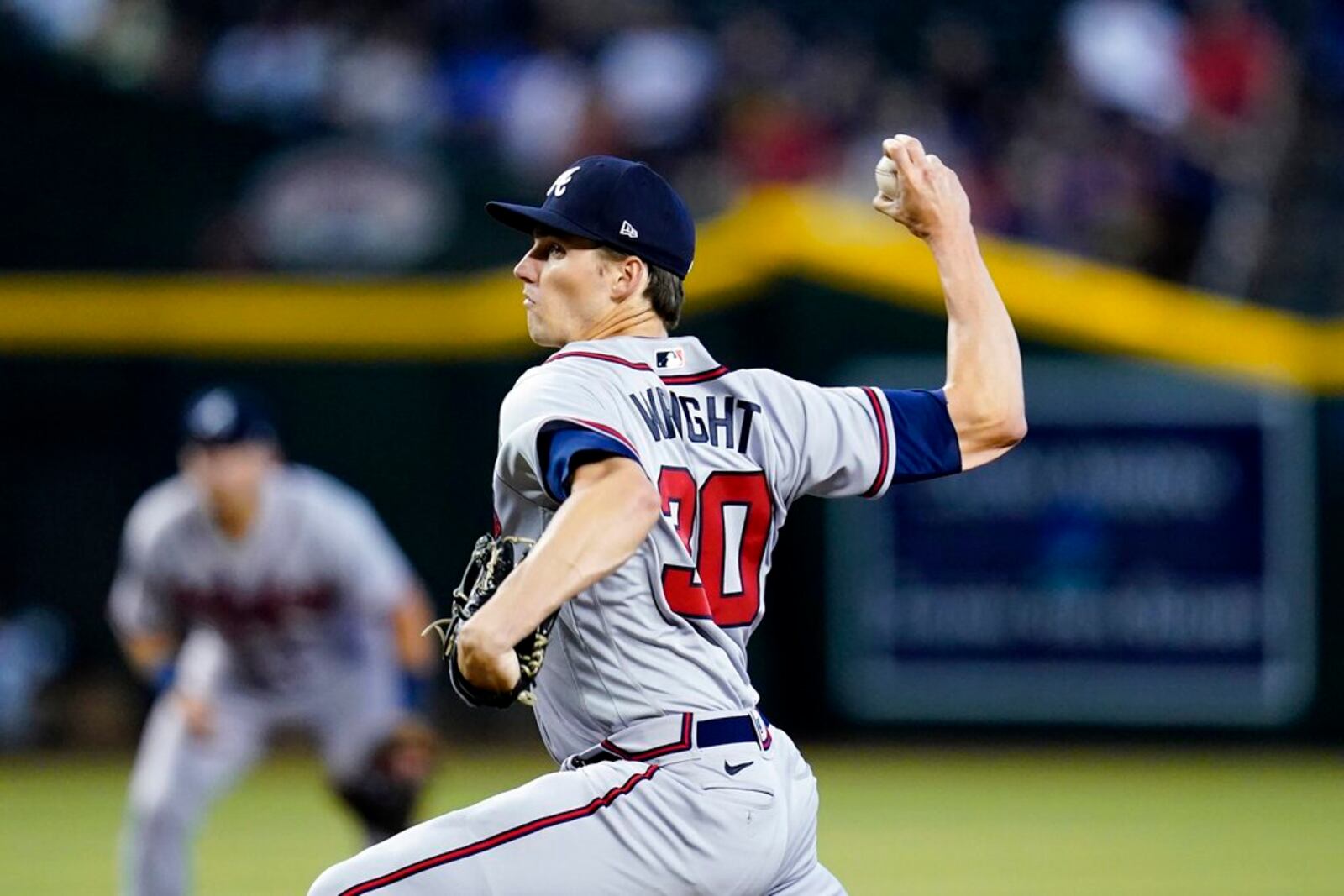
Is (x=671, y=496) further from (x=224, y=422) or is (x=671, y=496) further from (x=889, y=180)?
(x=224, y=422)

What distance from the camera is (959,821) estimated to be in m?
9.77

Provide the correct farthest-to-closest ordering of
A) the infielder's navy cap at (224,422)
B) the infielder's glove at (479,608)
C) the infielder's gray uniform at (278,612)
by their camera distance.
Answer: the infielder's gray uniform at (278,612)
the infielder's navy cap at (224,422)
the infielder's glove at (479,608)

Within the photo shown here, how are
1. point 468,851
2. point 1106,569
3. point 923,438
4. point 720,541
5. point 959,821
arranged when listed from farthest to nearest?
point 1106,569 < point 959,821 < point 923,438 < point 720,541 < point 468,851

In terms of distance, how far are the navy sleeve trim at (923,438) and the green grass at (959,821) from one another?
4.23 m

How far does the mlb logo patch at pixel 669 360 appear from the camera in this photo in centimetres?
369

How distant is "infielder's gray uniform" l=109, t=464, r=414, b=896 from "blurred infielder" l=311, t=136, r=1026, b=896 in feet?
12.5

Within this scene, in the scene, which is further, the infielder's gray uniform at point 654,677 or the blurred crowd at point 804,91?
the blurred crowd at point 804,91

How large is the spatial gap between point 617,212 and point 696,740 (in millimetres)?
883

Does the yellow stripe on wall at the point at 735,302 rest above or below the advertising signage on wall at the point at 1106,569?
above

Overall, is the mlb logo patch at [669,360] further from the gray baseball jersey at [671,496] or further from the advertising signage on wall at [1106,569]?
the advertising signage on wall at [1106,569]

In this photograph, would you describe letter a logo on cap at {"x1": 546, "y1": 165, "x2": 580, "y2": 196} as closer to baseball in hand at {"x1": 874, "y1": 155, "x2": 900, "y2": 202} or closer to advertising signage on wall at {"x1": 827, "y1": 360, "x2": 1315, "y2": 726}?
baseball in hand at {"x1": 874, "y1": 155, "x2": 900, "y2": 202}

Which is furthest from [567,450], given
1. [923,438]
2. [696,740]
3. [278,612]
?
[278,612]

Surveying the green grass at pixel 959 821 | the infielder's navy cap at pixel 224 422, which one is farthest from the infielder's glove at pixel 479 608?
the green grass at pixel 959 821

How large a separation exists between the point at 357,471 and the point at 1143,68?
5.60m
